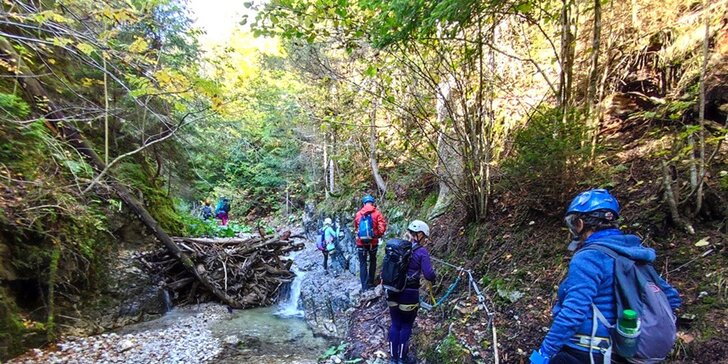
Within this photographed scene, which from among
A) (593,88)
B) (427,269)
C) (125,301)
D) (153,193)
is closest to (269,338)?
(125,301)

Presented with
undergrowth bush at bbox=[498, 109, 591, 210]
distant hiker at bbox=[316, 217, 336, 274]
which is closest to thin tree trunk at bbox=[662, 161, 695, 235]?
undergrowth bush at bbox=[498, 109, 591, 210]

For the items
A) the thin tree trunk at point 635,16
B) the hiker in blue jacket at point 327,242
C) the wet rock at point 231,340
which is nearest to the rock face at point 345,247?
the hiker in blue jacket at point 327,242

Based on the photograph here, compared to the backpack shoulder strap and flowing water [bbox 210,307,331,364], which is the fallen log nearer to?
flowing water [bbox 210,307,331,364]

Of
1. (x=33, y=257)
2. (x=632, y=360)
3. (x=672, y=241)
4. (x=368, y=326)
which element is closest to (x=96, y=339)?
(x=33, y=257)

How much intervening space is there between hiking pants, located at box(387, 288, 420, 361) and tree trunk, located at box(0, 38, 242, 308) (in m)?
5.56

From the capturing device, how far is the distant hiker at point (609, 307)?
215cm

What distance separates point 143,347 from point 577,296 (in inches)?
292

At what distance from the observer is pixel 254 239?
11.7 metres

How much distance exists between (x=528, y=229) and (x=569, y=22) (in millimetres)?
2953

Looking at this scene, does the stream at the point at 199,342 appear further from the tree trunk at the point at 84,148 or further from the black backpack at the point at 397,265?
the black backpack at the point at 397,265

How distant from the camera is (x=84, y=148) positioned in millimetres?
7645

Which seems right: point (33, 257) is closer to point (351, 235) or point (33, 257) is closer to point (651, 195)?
point (351, 235)

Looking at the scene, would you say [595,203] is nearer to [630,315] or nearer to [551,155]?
[630,315]

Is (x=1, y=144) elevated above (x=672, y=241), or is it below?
above
